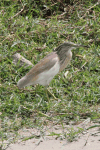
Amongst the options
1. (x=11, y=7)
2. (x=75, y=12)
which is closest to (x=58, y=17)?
(x=75, y=12)

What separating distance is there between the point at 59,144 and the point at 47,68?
110 centimetres

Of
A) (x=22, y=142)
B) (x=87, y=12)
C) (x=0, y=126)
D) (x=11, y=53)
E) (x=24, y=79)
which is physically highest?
(x=87, y=12)

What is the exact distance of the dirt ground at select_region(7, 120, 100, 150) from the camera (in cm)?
404

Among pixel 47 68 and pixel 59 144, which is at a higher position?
pixel 47 68

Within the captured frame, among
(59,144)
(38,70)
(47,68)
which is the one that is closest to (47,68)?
(47,68)

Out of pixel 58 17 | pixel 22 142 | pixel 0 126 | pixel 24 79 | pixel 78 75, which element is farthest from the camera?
pixel 58 17

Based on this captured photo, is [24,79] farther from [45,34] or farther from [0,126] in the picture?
[45,34]

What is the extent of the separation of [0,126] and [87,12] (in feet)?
10.2

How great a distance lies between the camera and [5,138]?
4.27 meters

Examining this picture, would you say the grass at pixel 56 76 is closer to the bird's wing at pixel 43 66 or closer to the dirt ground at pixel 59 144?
the dirt ground at pixel 59 144

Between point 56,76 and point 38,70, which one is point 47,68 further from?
point 56,76

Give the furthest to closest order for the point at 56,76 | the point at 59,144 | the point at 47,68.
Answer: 1. the point at 56,76
2. the point at 47,68
3. the point at 59,144

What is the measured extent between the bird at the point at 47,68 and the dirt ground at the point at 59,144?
0.88 metres

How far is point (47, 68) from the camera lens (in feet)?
15.8
